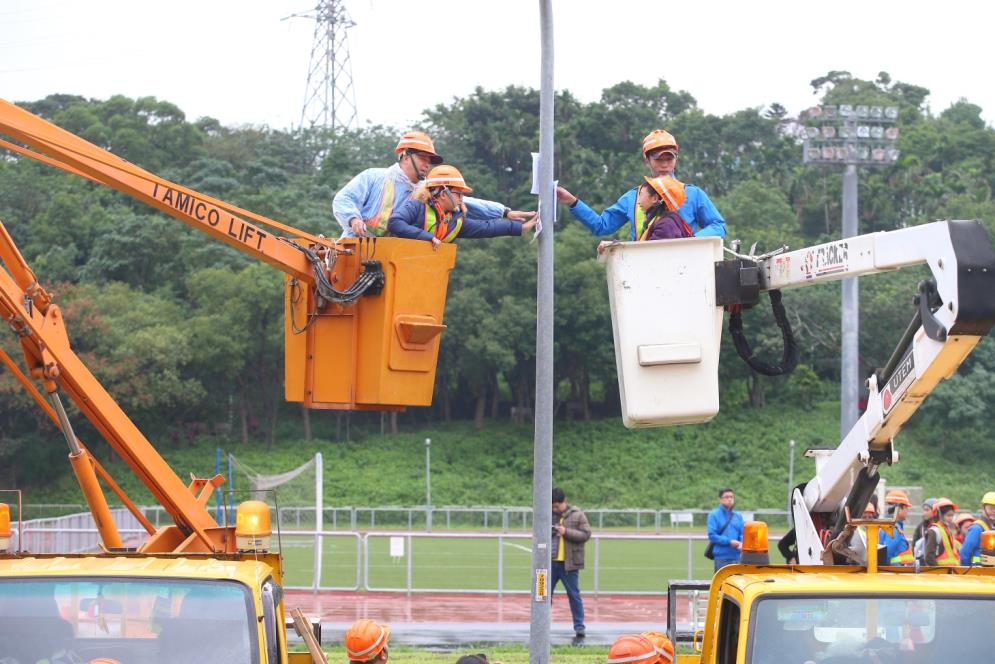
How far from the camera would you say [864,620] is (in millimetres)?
6594

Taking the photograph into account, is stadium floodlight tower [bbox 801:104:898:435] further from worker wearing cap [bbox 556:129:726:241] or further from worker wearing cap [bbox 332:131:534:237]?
worker wearing cap [bbox 556:129:726:241]

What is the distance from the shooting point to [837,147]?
3728 centimetres

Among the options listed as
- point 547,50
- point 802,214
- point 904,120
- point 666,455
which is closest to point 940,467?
point 666,455

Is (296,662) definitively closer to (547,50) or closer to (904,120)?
(547,50)

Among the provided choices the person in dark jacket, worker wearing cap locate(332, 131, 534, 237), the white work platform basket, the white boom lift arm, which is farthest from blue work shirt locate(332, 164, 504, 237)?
Result: the person in dark jacket

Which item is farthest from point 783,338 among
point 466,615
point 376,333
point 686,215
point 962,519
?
point 466,615

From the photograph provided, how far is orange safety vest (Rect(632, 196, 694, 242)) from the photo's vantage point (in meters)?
9.16

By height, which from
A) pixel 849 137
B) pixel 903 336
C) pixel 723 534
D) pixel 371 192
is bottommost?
pixel 723 534

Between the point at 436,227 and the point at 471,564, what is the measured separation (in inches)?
971

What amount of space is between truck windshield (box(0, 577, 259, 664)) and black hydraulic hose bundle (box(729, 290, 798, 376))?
348 centimetres

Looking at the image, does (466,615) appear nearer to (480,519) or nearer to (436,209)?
(436,209)

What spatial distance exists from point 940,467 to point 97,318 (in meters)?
35.1

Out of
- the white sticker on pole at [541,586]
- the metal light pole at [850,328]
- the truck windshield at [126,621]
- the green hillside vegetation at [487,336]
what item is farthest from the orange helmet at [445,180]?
the green hillside vegetation at [487,336]

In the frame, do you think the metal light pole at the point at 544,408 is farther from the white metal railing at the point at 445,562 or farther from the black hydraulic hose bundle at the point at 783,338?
the white metal railing at the point at 445,562
